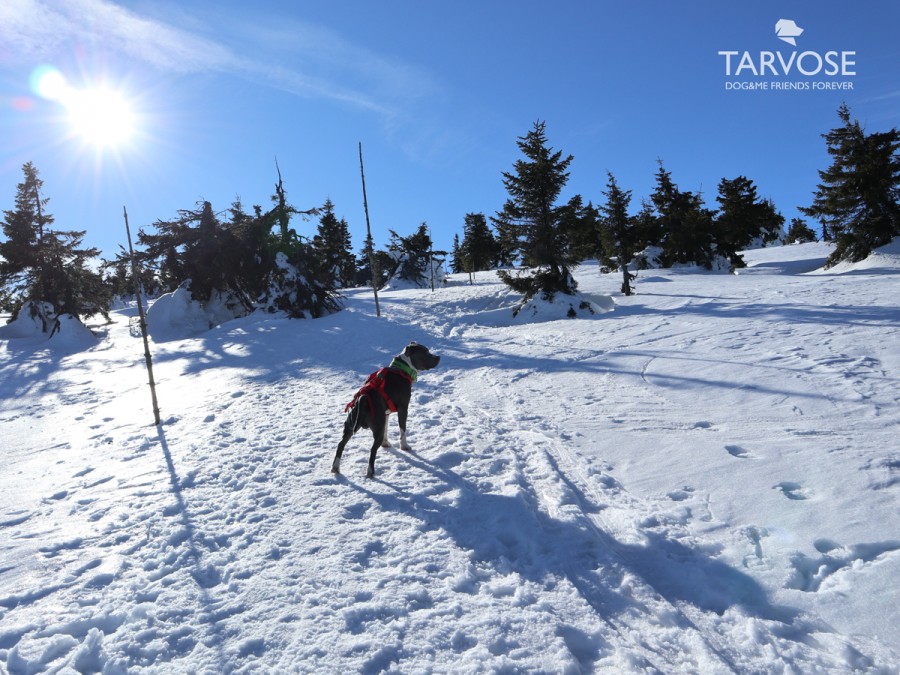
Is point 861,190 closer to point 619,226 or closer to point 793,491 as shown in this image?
point 619,226

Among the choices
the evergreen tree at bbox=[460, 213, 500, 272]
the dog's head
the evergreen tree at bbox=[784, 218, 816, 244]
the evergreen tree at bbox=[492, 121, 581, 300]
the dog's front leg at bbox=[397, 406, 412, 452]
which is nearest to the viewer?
the dog's front leg at bbox=[397, 406, 412, 452]

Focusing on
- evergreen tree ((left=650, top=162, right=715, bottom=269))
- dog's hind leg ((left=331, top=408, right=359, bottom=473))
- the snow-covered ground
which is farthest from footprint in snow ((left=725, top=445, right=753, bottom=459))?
evergreen tree ((left=650, top=162, right=715, bottom=269))

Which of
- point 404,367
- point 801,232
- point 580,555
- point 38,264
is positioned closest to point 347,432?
point 404,367

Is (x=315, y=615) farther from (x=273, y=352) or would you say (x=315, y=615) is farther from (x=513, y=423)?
(x=273, y=352)

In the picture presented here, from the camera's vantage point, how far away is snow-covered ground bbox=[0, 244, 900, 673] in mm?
2719

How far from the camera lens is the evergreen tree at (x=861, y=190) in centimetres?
2522

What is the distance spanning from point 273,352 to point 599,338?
11623mm

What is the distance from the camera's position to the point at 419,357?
639 cm

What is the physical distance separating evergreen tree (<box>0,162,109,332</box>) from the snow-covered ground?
24210mm

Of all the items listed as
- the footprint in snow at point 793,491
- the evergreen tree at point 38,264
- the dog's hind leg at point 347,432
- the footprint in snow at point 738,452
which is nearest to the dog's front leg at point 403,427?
the dog's hind leg at point 347,432

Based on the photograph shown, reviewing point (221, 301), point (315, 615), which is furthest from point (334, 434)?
point (221, 301)

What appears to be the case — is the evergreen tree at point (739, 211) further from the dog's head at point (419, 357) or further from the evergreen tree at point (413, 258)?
the dog's head at point (419, 357)

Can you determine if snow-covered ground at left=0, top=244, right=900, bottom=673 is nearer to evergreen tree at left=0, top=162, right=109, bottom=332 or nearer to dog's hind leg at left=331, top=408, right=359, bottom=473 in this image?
dog's hind leg at left=331, top=408, right=359, bottom=473

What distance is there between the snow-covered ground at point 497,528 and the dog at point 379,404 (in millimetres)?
361
